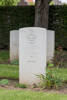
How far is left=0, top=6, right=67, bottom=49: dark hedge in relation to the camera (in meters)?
13.9

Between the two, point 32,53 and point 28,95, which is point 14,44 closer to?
point 32,53

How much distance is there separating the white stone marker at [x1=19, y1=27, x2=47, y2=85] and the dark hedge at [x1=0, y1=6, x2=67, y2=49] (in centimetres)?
819

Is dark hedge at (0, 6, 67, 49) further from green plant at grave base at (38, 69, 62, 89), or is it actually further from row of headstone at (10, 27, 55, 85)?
green plant at grave base at (38, 69, 62, 89)

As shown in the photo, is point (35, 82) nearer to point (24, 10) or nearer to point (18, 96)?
point (18, 96)

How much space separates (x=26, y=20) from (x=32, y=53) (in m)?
8.85

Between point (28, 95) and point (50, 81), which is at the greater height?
point (50, 81)

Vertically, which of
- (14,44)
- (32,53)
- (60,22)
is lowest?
(14,44)

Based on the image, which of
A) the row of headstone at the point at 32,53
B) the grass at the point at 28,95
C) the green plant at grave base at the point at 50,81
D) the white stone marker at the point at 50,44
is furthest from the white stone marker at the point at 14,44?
the grass at the point at 28,95

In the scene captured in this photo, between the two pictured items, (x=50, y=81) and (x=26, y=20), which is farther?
(x=26, y=20)

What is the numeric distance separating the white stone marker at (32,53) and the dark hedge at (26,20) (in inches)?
322

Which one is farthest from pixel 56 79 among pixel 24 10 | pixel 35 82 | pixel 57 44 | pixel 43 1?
pixel 24 10

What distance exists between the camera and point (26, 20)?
47.3 feet

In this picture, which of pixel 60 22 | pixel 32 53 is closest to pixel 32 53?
pixel 32 53

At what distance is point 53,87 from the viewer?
18.3 feet
